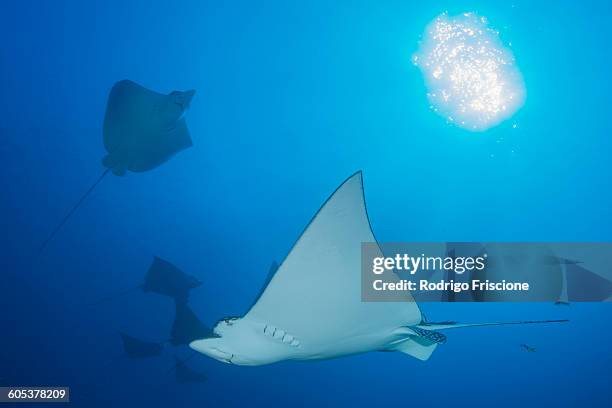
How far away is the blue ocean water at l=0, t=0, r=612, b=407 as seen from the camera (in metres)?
3.48

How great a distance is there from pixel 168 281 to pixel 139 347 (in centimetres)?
129

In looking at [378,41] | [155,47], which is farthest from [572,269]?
[155,47]

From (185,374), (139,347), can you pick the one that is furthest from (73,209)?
(185,374)

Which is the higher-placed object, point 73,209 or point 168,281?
point 73,209

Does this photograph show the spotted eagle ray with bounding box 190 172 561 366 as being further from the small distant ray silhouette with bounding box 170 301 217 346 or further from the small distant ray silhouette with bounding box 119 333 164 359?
the small distant ray silhouette with bounding box 119 333 164 359

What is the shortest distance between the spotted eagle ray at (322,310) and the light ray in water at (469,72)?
1.93 meters

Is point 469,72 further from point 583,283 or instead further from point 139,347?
point 139,347

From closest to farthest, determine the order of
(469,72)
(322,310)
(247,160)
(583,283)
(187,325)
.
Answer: (322,310) → (469,72) → (247,160) → (583,283) → (187,325)

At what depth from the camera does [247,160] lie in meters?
4.36

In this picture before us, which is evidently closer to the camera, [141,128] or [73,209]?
[141,128]

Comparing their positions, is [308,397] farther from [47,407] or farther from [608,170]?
[608,170]

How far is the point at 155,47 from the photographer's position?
11.9 feet

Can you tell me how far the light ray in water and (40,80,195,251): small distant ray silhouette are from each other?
2.27 m

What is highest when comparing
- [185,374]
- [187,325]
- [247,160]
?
[247,160]
